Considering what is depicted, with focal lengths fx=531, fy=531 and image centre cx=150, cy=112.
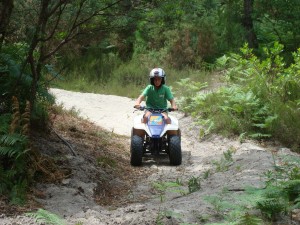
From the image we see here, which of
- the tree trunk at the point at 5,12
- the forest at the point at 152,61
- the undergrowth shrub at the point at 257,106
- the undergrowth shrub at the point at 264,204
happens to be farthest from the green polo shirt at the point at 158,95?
the undergrowth shrub at the point at 264,204

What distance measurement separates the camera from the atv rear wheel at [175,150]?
324 inches

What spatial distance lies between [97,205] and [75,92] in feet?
29.8

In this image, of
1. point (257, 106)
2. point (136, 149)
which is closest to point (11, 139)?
point (136, 149)

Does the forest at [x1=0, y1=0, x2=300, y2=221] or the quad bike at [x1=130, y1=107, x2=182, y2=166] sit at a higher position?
the forest at [x1=0, y1=0, x2=300, y2=221]

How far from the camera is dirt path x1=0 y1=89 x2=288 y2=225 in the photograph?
4941 mm

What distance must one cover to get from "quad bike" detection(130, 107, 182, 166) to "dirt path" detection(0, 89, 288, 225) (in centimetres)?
21

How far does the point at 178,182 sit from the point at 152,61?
35.4ft

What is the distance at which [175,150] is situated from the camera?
826 cm

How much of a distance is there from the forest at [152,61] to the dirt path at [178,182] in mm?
435

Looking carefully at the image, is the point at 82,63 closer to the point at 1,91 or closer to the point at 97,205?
the point at 1,91

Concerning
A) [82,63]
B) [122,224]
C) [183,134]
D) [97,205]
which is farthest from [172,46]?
[122,224]

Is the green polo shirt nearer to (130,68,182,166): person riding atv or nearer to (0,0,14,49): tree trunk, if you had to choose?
(130,68,182,166): person riding atv

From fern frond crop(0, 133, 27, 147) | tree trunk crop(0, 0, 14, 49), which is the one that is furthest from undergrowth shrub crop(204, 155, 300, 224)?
tree trunk crop(0, 0, 14, 49)

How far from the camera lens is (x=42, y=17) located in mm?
6488
